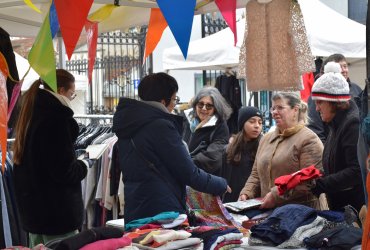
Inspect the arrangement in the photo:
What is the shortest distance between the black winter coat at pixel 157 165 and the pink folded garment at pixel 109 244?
877 millimetres

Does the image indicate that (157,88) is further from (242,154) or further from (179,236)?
(242,154)

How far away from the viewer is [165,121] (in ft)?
12.1

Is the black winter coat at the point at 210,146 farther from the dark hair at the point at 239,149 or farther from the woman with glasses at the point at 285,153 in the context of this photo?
the woman with glasses at the point at 285,153

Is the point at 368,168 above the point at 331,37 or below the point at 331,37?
below

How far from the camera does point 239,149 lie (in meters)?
5.18

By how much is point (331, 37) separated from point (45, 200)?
453 cm

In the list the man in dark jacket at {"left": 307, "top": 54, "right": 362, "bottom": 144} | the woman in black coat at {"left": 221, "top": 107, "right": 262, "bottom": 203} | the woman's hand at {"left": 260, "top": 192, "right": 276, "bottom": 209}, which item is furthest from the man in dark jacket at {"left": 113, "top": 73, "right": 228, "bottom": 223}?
the man in dark jacket at {"left": 307, "top": 54, "right": 362, "bottom": 144}

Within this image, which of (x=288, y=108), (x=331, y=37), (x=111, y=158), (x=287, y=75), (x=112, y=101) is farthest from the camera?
(x=112, y=101)

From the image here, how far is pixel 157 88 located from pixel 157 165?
0.45 m

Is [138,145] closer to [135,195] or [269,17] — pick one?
[135,195]

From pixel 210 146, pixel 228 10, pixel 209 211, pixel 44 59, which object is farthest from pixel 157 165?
pixel 210 146

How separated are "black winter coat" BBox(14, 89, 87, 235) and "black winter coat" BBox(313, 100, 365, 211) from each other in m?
1.43

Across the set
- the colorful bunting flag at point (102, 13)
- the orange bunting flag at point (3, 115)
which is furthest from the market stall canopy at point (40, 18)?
the orange bunting flag at point (3, 115)

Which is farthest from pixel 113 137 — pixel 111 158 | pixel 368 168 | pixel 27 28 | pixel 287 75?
pixel 368 168
